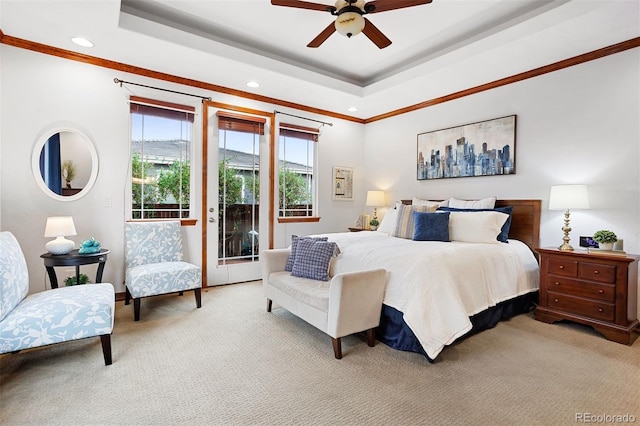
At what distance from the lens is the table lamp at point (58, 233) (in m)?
2.83

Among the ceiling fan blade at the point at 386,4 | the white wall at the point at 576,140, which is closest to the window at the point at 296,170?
the white wall at the point at 576,140

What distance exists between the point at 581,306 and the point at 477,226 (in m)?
1.10

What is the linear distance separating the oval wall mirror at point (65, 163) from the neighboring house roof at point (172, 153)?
19.0 inches

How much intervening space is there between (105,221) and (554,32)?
16.1 feet

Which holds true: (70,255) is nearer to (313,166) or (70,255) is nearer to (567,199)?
(313,166)

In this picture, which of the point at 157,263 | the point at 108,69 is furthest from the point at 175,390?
the point at 108,69

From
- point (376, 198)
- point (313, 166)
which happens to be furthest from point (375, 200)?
point (313, 166)

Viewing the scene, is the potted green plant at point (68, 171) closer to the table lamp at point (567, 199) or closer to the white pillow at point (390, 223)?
the white pillow at point (390, 223)

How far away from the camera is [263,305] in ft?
11.7

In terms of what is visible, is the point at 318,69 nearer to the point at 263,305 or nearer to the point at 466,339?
the point at 263,305

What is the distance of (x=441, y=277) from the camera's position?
235cm

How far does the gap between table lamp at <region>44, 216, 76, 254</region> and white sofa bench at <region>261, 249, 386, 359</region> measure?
6.76 feet

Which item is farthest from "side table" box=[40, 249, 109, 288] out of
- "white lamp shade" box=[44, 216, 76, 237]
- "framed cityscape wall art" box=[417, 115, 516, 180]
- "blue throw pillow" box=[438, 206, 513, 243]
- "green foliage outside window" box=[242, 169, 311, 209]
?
"framed cityscape wall art" box=[417, 115, 516, 180]

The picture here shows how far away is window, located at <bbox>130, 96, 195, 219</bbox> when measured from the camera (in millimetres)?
3779
